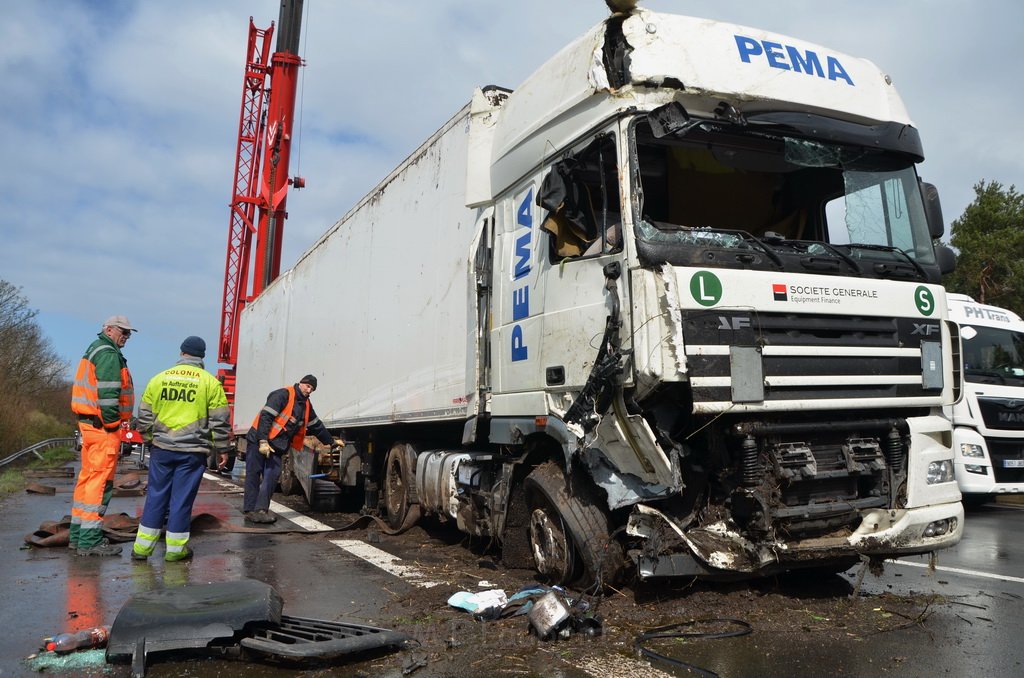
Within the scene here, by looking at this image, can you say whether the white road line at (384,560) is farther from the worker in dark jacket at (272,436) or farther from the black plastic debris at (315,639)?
the worker in dark jacket at (272,436)

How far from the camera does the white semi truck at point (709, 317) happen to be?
420 centimetres

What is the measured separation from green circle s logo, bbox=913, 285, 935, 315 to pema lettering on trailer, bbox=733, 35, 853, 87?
1.34 m

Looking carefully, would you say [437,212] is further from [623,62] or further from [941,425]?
[941,425]

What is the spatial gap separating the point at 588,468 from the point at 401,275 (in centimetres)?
399

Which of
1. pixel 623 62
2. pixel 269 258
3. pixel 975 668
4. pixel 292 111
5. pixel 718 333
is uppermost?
pixel 292 111

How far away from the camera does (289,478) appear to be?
11812 mm

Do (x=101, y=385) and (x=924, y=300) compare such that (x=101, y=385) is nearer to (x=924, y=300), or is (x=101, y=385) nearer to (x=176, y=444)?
(x=176, y=444)

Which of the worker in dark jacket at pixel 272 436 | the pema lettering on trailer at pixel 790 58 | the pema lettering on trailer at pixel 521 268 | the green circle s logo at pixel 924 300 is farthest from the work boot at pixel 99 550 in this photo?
the green circle s logo at pixel 924 300

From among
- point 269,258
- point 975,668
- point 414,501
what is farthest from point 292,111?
point 975,668

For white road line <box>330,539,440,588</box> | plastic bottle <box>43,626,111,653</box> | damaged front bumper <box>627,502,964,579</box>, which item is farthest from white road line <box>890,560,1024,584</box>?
plastic bottle <box>43,626,111,653</box>

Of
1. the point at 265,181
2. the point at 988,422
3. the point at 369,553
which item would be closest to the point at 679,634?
the point at 369,553

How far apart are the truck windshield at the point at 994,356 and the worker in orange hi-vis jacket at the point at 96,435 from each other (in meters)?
9.76

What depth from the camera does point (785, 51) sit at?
4852mm

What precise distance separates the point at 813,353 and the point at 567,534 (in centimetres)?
173
